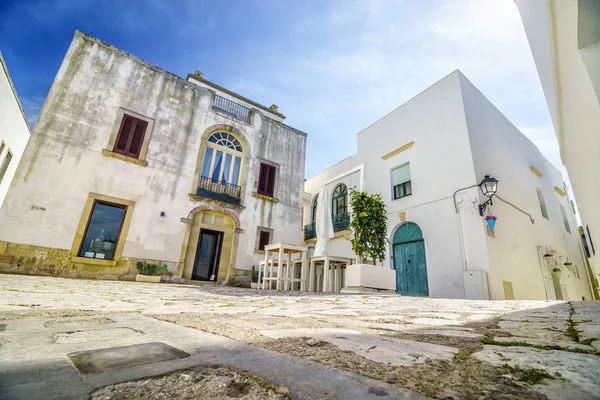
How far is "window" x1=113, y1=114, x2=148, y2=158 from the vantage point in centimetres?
872

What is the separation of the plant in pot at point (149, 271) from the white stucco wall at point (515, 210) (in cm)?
925

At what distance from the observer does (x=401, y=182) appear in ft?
31.5

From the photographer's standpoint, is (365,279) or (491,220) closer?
(365,279)

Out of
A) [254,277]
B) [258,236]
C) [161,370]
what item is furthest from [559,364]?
[258,236]

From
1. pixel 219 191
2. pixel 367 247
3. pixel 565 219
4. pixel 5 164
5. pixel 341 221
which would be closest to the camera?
pixel 367 247

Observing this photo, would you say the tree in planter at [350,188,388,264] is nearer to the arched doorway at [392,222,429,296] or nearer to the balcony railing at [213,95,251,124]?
the arched doorway at [392,222,429,296]

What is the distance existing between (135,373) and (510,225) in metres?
10.3

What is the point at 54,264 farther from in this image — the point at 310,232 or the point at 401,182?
the point at 401,182

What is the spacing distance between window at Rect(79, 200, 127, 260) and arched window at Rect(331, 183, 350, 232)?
317 inches

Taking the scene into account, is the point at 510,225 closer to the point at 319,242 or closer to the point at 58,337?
the point at 319,242

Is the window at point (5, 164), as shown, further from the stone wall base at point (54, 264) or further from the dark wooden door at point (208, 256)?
the dark wooden door at point (208, 256)

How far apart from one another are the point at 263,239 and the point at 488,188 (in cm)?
767

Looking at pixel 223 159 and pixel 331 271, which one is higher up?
pixel 223 159

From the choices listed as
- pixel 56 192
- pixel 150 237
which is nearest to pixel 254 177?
pixel 150 237
